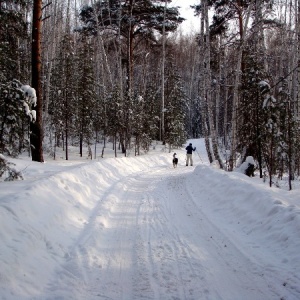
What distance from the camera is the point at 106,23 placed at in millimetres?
27641

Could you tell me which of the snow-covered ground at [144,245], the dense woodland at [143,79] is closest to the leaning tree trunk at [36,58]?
the dense woodland at [143,79]

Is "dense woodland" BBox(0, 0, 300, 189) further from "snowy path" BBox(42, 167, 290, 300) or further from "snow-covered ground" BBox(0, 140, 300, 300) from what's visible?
"snowy path" BBox(42, 167, 290, 300)

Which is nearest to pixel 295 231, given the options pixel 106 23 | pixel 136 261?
pixel 136 261

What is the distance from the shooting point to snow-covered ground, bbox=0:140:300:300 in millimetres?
4164

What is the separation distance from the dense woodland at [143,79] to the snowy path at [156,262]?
153 inches

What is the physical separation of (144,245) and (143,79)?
1526 inches

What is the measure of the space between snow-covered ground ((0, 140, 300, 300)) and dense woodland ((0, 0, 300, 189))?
2.84 metres

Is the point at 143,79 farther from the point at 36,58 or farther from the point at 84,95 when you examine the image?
the point at 36,58

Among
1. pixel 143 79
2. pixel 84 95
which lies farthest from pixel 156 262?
pixel 143 79

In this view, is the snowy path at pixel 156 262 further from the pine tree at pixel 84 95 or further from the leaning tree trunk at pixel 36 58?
the pine tree at pixel 84 95

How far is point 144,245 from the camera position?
5.80 meters

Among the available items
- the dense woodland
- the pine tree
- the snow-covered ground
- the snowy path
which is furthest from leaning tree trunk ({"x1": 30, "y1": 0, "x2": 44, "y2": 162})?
the pine tree

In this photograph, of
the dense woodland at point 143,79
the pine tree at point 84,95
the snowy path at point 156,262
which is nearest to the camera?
the snowy path at point 156,262

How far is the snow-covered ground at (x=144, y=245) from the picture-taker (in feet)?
13.7
